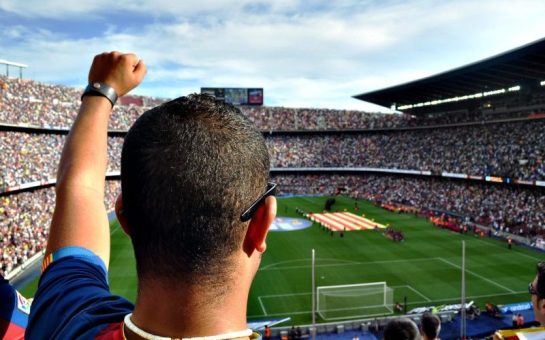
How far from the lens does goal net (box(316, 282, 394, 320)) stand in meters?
21.9

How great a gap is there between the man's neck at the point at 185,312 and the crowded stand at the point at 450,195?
134 feet

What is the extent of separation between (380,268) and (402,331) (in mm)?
25374

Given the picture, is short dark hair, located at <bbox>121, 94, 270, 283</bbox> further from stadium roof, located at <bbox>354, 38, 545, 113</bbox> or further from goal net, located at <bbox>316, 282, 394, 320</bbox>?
stadium roof, located at <bbox>354, 38, 545, 113</bbox>

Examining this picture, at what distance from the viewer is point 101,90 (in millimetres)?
2223

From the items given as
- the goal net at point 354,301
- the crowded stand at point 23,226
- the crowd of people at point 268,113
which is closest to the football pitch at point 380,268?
the goal net at point 354,301

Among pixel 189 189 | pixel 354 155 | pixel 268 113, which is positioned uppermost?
pixel 268 113

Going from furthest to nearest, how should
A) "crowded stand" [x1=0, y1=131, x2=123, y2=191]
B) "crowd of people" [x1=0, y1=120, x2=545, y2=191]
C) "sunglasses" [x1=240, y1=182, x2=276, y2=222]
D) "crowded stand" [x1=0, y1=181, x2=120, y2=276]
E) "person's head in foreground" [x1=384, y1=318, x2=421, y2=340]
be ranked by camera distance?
1. "crowd of people" [x1=0, y1=120, x2=545, y2=191]
2. "crowded stand" [x1=0, y1=131, x2=123, y2=191]
3. "crowded stand" [x1=0, y1=181, x2=120, y2=276]
4. "person's head in foreground" [x1=384, y1=318, x2=421, y2=340]
5. "sunglasses" [x1=240, y1=182, x2=276, y2=222]

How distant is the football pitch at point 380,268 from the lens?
23608 mm

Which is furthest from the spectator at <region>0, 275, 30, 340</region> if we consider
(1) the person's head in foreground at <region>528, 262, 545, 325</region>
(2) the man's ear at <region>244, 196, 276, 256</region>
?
(1) the person's head in foreground at <region>528, 262, 545, 325</region>

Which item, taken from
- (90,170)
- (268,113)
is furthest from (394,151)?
(90,170)

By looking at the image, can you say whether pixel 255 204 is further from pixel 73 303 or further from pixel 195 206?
pixel 73 303

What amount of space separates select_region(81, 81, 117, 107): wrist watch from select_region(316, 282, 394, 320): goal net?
21.2 m

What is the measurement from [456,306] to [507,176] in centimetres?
2816

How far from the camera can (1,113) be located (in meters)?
44.0
